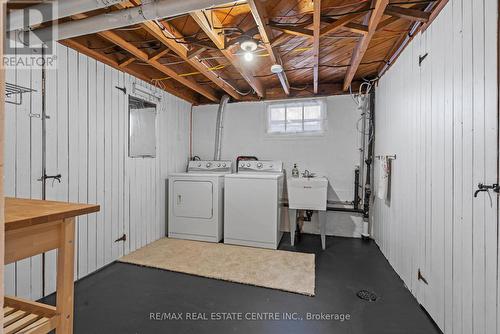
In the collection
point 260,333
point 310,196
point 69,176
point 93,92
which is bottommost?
point 260,333

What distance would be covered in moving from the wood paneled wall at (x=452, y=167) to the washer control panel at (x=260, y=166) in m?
1.74

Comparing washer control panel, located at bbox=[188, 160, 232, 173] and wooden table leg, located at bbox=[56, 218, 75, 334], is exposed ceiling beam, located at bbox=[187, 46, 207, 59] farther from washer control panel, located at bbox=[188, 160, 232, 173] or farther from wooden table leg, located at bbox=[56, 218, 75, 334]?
wooden table leg, located at bbox=[56, 218, 75, 334]

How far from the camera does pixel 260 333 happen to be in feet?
5.45

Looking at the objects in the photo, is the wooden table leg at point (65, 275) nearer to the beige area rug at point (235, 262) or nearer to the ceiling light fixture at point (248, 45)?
the beige area rug at point (235, 262)

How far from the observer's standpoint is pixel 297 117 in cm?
386

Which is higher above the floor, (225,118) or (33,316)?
(225,118)

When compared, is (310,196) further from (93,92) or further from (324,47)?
(93,92)

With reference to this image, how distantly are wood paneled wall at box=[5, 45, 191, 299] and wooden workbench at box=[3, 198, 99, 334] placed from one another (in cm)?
114

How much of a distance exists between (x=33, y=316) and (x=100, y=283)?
58.0 inches

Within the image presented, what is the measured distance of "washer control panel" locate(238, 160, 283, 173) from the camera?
378cm

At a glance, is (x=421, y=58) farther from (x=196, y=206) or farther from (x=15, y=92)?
(x=15, y=92)

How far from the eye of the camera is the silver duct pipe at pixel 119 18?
1536mm

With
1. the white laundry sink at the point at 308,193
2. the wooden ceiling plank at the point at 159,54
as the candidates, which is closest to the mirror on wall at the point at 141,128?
the wooden ceiling plank at the point at 159,54

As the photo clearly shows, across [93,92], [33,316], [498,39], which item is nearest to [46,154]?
[93,92]
